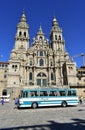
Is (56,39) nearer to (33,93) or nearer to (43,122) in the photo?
(33,93)

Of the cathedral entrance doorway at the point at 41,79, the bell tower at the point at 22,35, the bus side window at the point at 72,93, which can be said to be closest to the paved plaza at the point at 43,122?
the bus side window at the point at 72,93

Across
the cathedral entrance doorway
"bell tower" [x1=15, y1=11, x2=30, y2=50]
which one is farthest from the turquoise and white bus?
"bell tower" [x1=15, y1=11, x2=30, y2=50]

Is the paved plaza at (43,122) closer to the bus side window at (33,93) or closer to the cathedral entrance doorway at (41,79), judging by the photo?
the bus side window at (33,93)

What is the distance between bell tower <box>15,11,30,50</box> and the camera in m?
62.5

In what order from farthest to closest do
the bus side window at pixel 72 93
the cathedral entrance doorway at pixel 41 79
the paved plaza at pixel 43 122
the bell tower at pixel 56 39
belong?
the bell tower at pixel 56 39 < the cathedral entrance doorway at pixel 41 79 < the bus side window at pixel 72 93 < the paved plaza at pixel 43 122

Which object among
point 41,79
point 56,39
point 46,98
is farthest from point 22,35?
point 46,98

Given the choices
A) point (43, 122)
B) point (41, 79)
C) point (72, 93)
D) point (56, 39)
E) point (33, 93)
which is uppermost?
point (56, 39)

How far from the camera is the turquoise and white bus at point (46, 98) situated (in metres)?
21.7

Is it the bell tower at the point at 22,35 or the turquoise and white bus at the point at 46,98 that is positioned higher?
the bell tower at the point at 22,35

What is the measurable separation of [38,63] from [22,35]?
14.3 m

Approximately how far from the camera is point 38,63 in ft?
202

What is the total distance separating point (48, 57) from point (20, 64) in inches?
500

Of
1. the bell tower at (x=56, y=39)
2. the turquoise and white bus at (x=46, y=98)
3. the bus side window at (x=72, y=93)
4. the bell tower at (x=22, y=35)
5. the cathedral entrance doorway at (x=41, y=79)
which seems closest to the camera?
the turquoise and white bus at (x=46, y=98)

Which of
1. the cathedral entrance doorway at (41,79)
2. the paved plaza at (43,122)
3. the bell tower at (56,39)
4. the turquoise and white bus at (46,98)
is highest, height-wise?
the bell tower at (56,39)
